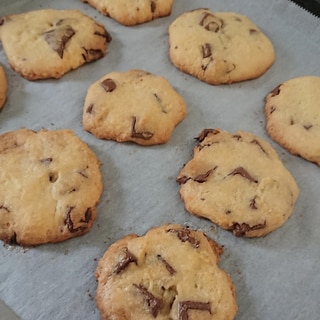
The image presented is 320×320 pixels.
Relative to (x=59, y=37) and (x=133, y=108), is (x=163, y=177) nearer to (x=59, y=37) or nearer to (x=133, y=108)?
(x=133, y=108)

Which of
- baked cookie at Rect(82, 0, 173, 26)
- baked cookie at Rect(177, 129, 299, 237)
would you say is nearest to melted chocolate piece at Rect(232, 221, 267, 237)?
baked cookie at Rect(177, 129, 299, 237)

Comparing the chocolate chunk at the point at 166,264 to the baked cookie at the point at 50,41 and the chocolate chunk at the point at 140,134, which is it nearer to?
the chocolate chunk at the point at 140,134

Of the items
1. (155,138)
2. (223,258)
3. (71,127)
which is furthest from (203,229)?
(71,127)

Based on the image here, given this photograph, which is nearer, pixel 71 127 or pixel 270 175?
pixel 270 175

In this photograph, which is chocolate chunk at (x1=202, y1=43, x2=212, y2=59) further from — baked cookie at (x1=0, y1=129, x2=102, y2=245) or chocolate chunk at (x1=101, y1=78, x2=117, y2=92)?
baked cookie at (x1=0, y1=129, x2=102, y2=245)

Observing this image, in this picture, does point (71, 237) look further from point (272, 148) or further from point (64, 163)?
point (272, 148)
